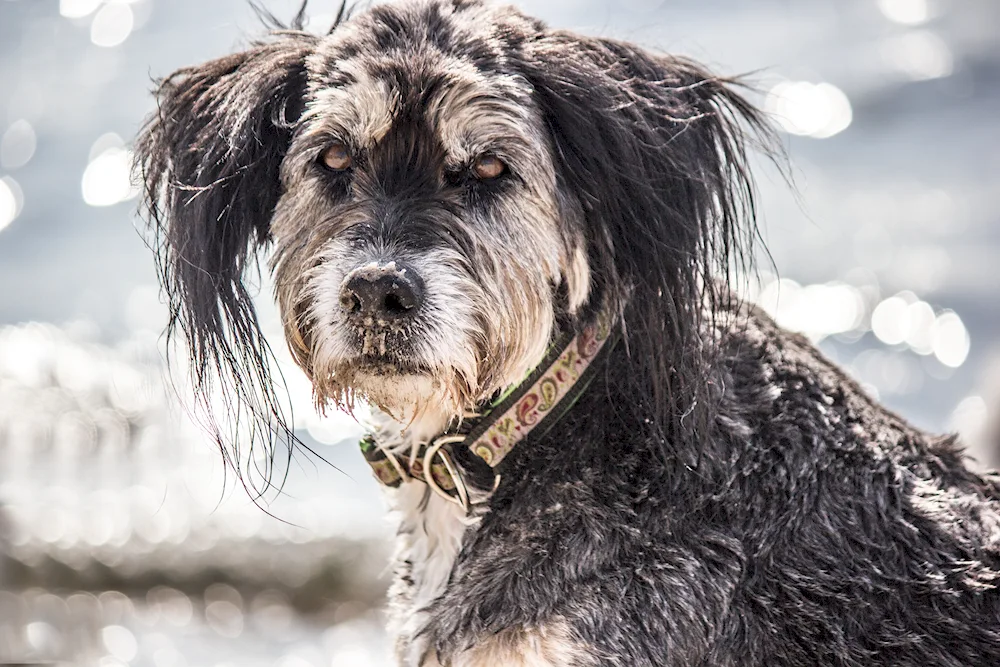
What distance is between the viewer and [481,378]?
3.33m

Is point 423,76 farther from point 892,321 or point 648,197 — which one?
point 892,321

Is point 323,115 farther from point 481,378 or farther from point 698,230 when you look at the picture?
point 698,230

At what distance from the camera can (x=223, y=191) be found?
11.3 feet

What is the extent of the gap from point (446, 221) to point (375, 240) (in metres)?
0.20

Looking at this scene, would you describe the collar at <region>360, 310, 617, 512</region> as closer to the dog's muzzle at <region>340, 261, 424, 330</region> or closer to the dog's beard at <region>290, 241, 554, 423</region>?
the dog's beard at <region>290, 241, 554, 423</region>

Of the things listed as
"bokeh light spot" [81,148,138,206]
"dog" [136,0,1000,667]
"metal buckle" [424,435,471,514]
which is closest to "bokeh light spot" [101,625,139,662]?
"dog" [136,0,1000,667]

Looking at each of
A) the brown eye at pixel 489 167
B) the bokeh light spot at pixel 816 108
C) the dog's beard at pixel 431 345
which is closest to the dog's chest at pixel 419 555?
the dog's beard at pixel 431 345

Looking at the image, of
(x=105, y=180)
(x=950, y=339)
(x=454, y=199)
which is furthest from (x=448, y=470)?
(x=105, y=180)

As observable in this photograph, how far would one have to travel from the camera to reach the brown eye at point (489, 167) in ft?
10.7

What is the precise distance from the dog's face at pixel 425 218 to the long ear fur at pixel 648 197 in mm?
79

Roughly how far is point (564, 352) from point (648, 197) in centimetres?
49

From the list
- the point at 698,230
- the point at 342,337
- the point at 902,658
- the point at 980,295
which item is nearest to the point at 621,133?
the point at 698,230

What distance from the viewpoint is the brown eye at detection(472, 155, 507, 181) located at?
3260mm

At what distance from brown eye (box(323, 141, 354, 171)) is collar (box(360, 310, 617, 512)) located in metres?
0.76
